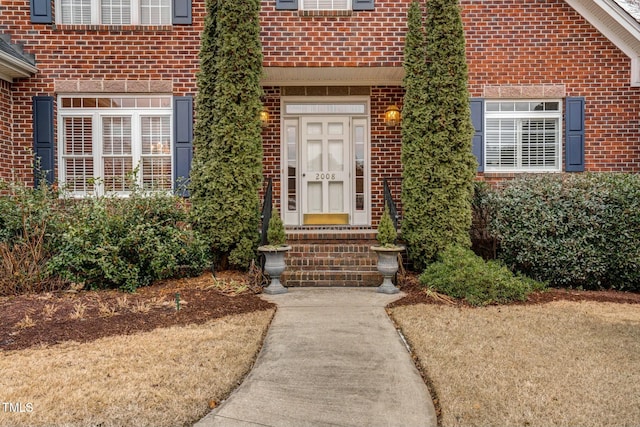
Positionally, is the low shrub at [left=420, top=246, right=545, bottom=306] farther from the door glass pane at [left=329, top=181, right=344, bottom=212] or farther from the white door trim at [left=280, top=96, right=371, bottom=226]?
the door glass pane at [left=329, top=181, right=344, bottom=212]

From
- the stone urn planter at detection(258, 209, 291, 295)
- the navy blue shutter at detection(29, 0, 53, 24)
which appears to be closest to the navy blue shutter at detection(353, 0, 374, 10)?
the stone urn planter at detection(258, 209, 291, 295)

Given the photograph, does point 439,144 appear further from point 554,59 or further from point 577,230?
point 554,59

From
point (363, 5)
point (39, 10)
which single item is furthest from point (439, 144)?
point (39, 10)

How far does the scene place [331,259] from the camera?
23.4 feet

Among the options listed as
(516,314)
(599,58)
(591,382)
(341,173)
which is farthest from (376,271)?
(599,58)

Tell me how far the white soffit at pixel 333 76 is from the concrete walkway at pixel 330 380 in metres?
4.86

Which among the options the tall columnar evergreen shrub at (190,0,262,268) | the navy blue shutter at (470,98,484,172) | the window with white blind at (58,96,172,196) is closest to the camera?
the tall columnar evergreen shrub at (190,0,262,268)

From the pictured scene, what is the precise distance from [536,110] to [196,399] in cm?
791

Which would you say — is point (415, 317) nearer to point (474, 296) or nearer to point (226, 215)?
point (474, 296)

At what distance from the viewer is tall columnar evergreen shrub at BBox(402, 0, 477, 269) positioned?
6.84 meters

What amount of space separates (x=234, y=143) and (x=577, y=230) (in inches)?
197

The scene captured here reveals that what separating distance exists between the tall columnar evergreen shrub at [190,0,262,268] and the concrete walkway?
2.15 metres

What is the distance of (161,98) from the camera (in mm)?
8242

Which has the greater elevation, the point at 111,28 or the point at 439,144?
the point at 111,28
